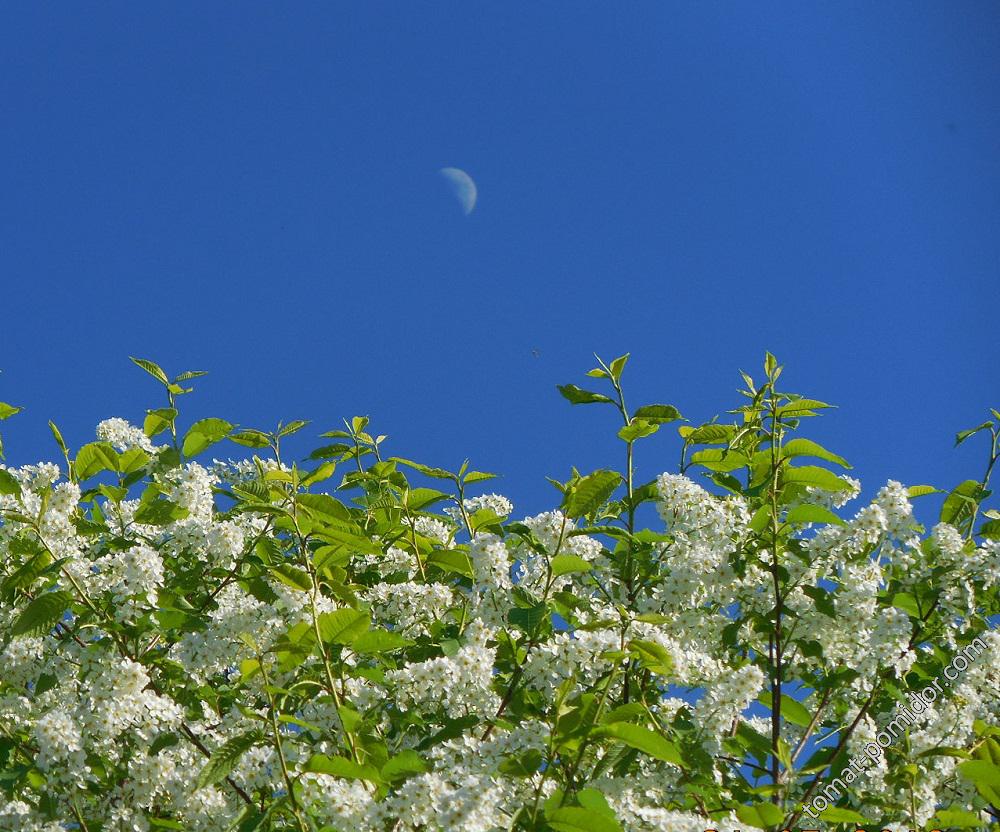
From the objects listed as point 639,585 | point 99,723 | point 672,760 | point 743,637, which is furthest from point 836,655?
point 99,723

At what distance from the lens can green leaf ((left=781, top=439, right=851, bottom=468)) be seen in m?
4.35

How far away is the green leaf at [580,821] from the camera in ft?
9.20

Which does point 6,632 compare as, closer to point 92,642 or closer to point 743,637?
point 92,642

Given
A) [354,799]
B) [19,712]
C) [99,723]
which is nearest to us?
[354,799]

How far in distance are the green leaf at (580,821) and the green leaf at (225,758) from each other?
1.00 metres

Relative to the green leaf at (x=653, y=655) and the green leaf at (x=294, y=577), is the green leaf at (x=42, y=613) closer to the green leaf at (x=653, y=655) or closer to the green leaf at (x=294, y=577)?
the green leaf at (x=294, y=577)

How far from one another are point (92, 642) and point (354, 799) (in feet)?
6.54

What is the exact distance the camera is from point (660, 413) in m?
4.45

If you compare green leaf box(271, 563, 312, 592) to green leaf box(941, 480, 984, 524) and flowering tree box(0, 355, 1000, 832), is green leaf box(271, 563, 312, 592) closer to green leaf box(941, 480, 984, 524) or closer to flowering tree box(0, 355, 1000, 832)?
flowering tree box(0, 355, 1000, 832)

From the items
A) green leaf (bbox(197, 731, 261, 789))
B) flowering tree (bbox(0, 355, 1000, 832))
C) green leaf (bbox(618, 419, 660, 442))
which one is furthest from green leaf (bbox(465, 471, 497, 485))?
green leaf (bbox(197, 731, 261, 789))

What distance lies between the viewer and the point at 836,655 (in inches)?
180

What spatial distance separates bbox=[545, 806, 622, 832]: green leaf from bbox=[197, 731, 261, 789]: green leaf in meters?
1.00

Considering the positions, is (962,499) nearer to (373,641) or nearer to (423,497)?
(423,497)

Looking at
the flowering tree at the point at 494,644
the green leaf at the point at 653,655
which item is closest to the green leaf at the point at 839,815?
the flowering tree at the point at 494,644
